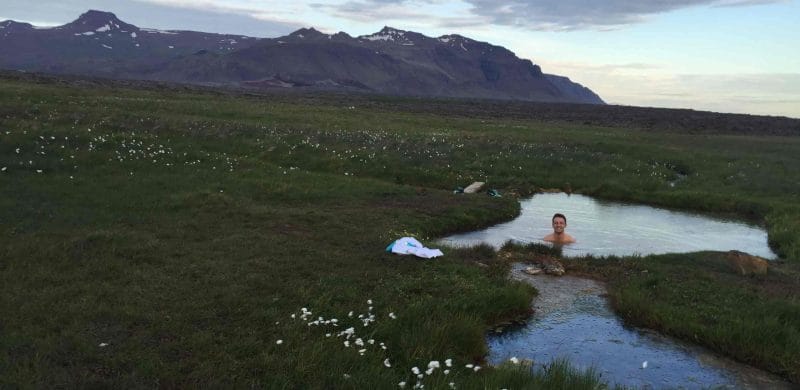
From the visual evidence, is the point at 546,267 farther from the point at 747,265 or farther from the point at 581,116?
the point at 581,116

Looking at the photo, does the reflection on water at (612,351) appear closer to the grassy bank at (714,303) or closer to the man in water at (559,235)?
the grassy bank at (714,303)

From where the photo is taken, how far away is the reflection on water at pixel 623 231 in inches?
695

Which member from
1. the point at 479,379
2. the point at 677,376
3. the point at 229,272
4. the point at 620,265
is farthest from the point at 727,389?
the point at 229,272

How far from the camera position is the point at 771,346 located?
960 centimetres

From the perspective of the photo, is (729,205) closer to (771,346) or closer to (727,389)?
(771,346)

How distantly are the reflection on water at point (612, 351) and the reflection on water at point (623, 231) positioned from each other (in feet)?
17.3

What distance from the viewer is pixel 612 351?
31.9 ft

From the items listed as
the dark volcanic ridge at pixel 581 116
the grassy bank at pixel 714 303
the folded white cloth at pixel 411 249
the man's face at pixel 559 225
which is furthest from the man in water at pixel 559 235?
the dark volcanic ridge at pixel 581 116

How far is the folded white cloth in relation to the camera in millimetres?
13141

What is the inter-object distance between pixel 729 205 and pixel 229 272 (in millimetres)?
23077

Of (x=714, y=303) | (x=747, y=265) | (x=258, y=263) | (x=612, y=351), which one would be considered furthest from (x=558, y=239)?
(x=258, y=263)

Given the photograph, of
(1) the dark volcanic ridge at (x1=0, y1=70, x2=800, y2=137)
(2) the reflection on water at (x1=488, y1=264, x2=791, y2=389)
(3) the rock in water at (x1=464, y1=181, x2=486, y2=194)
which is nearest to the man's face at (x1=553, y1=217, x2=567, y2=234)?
(2) the reflection on water at (x1=488, y1=264, x2=791, y2=389)

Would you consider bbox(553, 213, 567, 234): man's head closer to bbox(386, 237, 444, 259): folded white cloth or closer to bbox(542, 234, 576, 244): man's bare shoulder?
bbox(542, 234, 576, 244): man's bare shoulder

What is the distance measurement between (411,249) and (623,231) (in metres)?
10.6
